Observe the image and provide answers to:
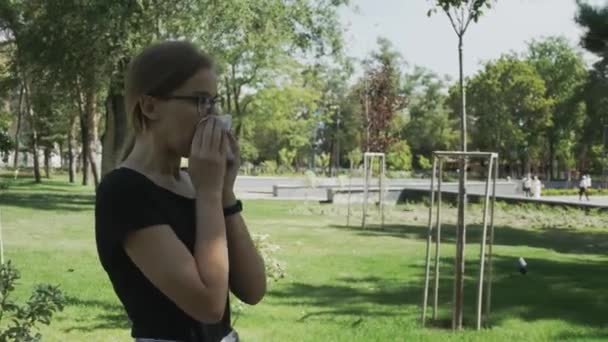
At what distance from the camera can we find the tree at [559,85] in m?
59.3

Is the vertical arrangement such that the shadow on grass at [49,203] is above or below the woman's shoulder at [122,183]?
below

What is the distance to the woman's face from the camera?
156 cm

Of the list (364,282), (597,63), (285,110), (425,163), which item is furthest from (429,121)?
(364,282)

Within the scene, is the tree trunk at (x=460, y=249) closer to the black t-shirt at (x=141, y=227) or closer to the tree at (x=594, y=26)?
the black t-shirt at (x=141, y=227)

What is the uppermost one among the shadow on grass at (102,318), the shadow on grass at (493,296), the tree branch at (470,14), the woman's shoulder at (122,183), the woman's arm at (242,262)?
the tree branch at (470,14)

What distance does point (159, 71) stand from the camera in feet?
5.19

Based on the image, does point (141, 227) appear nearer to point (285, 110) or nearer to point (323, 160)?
point (285, 110)

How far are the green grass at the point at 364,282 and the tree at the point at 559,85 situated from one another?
41188 millimetres

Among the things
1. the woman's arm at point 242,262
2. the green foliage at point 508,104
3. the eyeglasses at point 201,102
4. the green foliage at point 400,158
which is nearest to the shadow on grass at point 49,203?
the woman's arm at point 242,262

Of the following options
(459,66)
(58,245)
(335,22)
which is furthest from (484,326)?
(335,22)

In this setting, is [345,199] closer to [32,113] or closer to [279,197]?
[279,197]

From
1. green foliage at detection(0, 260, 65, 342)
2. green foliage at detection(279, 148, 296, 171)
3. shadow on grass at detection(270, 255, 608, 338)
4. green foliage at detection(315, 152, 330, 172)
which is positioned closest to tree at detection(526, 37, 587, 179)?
green foliage at detection(315, 152, 330, 172)

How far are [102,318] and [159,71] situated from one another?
5.94 metres

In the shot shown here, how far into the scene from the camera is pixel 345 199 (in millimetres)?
30156
